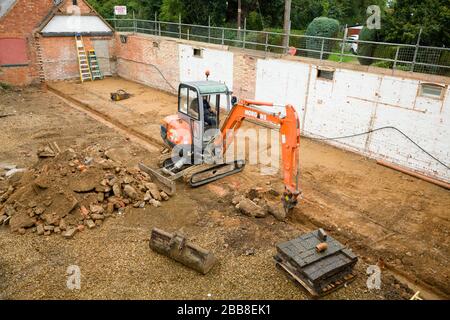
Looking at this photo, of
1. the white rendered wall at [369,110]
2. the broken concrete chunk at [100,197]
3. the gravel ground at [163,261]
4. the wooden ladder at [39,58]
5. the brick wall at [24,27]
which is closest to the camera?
the gravel ground at [163,261]

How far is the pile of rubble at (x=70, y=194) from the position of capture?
24.8 feet

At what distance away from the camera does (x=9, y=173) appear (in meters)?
9.86

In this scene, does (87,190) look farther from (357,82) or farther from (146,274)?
(357,82)

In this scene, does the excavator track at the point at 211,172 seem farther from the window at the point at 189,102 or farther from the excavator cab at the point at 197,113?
the window at the point at 189,102

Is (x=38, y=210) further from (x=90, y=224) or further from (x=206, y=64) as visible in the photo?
(x=206, y=64)

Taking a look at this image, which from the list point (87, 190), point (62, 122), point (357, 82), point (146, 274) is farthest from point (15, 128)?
point (357, 82)

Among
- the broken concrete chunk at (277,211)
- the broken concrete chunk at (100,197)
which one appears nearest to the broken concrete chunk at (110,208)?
the broken concrete chunk at (100,197)

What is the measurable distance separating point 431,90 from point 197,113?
6.70 m

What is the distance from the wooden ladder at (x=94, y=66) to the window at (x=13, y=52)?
12.1ft

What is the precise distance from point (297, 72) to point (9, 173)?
10.0m

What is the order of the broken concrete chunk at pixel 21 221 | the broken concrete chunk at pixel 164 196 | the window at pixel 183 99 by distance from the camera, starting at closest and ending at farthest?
1. the broken concrete chunk at pixel 21 221
2. the broken concrete chunk at pixel 164 196
3. the window at pixel 183 99

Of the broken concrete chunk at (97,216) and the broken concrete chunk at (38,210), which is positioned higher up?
the broken concrete chunk at (38,210)

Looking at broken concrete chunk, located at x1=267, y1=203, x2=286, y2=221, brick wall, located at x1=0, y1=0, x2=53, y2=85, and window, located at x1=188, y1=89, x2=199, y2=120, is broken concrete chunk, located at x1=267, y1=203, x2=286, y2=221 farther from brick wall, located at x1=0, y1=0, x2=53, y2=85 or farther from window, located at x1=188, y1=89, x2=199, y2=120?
brick wall, located at x1=0, y1=0, x2=53, y2=85

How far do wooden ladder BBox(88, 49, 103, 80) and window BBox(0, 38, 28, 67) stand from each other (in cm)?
368
